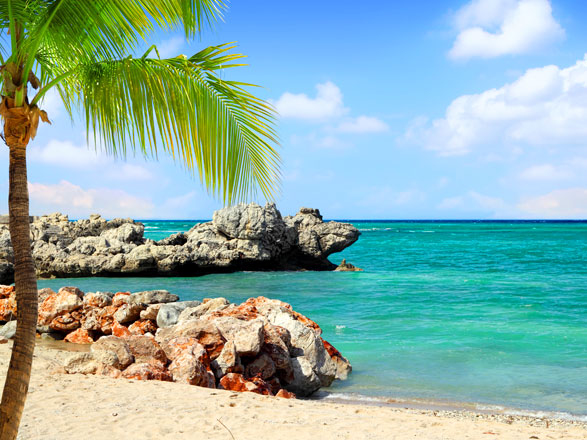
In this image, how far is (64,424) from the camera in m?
5.99

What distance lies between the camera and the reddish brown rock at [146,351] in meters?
8.40

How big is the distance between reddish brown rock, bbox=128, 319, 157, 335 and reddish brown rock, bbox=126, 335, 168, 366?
3595mm

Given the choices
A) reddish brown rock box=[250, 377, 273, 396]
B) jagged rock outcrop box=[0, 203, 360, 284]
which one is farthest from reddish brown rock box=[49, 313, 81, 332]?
jagged rock outcrop box=[0, 203, 360, 284]

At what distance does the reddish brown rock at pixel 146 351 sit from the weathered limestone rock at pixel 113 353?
0.09 m

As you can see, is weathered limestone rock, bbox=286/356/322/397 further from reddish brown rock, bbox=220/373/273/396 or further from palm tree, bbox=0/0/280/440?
palm tree, bbox=0/0/280/440

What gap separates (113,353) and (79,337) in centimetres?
462

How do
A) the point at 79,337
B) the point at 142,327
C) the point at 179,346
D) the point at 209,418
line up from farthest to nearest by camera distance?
the point at 79,337
the point at 142,327
the point at 179,346
the point at 209,418

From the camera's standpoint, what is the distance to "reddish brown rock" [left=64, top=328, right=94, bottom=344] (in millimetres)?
12328

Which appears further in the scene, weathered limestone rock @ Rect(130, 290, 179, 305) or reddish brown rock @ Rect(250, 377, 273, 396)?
weathered limestone rock @ Rect(130, 290, 179, 305)

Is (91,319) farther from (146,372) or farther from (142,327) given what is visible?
(146,372)

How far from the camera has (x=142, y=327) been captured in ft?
40.1

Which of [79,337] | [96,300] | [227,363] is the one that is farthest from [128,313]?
[227,363]

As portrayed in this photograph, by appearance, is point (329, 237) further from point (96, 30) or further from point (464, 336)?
point (96, 30)

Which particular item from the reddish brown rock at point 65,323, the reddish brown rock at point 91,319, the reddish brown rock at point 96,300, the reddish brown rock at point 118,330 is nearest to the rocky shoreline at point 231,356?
the reddish brown rock at point 65,323
